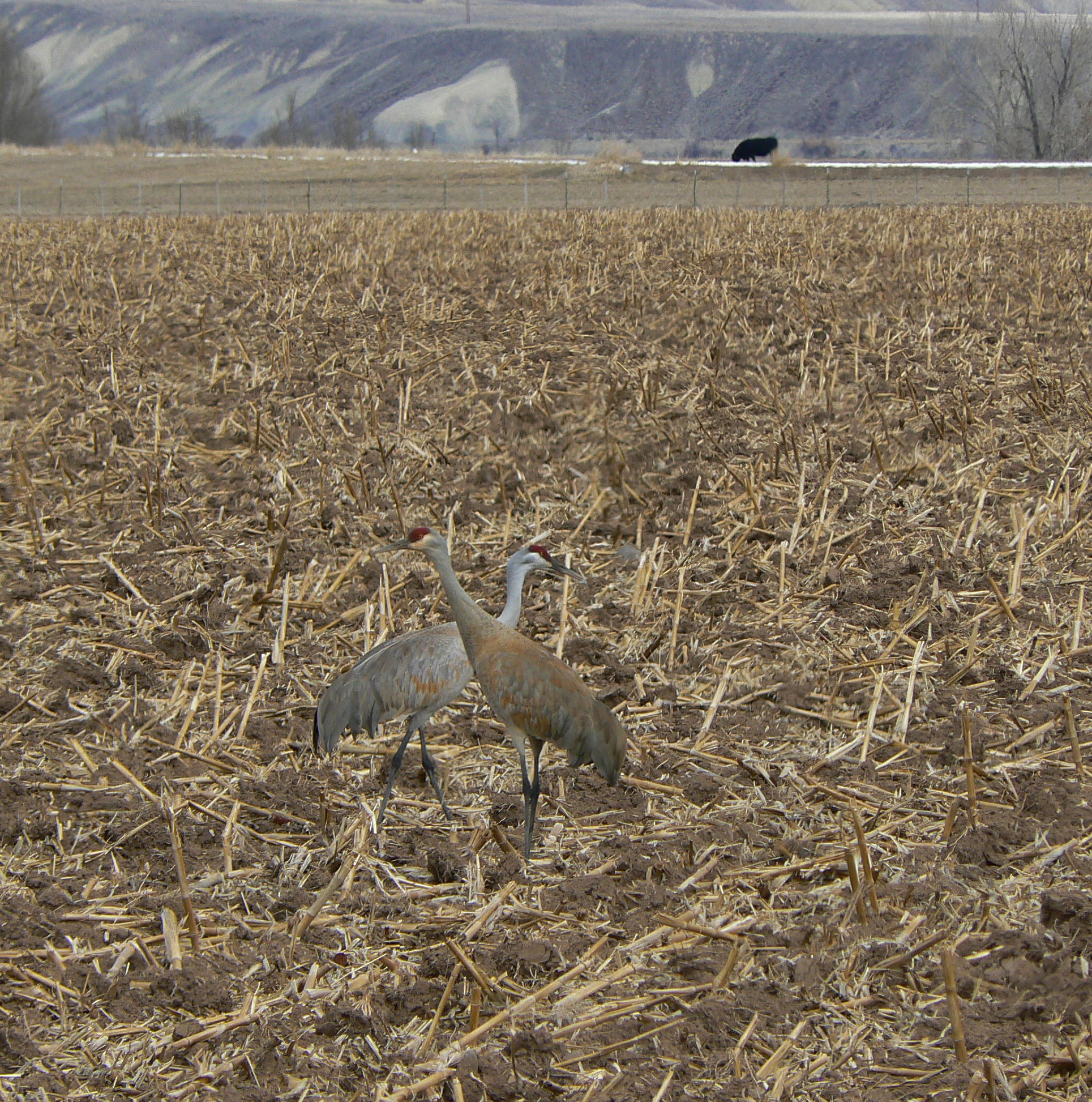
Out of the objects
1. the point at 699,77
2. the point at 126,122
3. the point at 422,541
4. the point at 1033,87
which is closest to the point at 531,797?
the point at 422,541

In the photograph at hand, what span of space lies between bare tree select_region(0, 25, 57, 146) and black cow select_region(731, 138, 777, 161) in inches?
2066

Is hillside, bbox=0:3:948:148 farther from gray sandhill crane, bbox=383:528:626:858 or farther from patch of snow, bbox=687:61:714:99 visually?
gray sandhill crane, bbox=383:528:626:858

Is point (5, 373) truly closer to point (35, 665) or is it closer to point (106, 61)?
point (35, 665)

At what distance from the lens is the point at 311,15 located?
190625 millimetres

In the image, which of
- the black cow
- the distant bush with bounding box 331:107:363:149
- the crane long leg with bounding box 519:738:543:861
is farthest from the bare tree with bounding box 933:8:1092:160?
the crane long leg with bounding box 519:738:543:861

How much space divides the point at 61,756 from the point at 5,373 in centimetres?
701

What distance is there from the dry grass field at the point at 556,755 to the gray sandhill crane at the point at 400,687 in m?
0.32

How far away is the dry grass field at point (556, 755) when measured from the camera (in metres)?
3.59

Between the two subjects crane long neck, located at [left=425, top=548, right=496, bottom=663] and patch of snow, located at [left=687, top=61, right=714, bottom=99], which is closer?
crane long neck, located at [left=425, top=548, right=496, bottom=663]

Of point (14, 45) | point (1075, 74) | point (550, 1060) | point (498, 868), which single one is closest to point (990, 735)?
point (498, 868)

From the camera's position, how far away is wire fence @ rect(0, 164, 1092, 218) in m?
41.0

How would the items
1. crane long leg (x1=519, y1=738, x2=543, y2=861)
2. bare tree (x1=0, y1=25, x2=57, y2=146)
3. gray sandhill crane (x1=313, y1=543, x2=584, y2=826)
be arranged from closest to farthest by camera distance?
crane long leg (x1=519, y1=738, x2=543, y2=861) < gray sandhill crane (x1=313, y1=543, x2=584, y2=826) < bare tree (x1=0, y1=25, x2=57, y2=146)

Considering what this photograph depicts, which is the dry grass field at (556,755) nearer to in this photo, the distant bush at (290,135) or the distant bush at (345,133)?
the distant bush at (345,133)

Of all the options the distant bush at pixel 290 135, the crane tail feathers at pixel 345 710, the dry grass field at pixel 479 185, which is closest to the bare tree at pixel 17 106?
the distant bush at pixel 290 135
